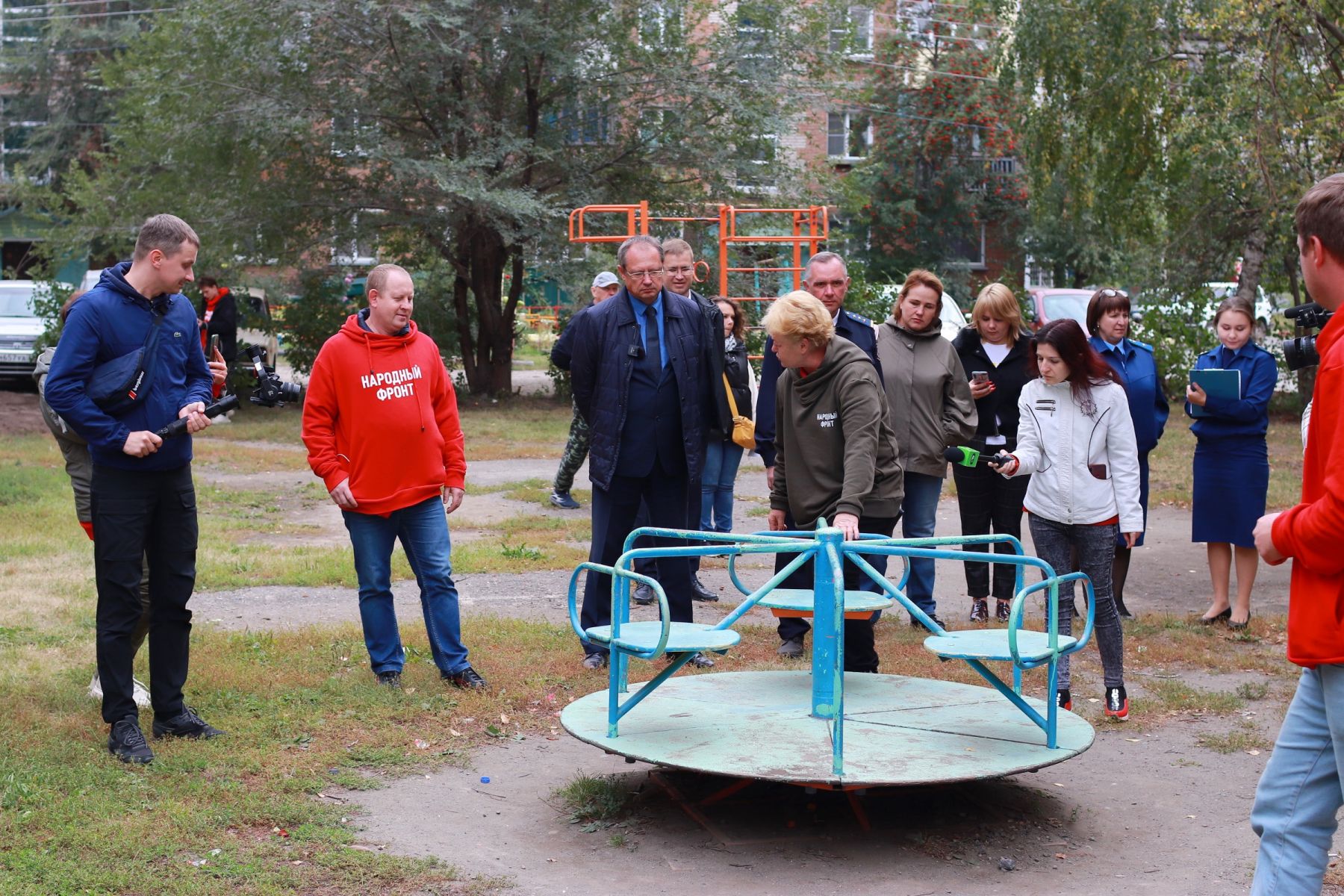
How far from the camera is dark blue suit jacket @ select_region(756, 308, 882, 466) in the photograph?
7.43 m

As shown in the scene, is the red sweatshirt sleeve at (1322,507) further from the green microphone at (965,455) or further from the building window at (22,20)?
the building window at (22,20)

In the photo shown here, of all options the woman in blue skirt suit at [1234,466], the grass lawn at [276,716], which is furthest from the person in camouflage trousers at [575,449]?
the woman in blue skirt suit at [1234,466]

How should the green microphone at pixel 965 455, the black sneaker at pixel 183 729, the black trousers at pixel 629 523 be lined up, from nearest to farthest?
the black sneaker at pixel 183 729
the green microphone at pixel 965 455
the black trousers at pixel 629 523

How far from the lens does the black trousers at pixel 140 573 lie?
5402 millimetres

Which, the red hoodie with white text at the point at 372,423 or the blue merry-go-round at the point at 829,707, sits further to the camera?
the red hoodie with white text at the point at 372,423

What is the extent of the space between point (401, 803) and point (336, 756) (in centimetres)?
55

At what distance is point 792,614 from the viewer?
5.64 metres

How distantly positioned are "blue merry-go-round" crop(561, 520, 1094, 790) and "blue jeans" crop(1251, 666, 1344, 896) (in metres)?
1.29

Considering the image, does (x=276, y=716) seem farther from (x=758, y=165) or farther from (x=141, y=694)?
(x=758, y=165)

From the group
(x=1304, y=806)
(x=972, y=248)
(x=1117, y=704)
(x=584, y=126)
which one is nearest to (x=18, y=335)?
(x=584, y=126)

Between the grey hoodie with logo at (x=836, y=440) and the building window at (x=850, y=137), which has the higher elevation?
the building window at (x=850, y=137)

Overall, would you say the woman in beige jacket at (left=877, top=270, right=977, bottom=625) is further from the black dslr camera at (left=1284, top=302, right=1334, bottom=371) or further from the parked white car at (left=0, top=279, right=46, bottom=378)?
the parked white car at (left=0, top=279, right=46, bottom=378)

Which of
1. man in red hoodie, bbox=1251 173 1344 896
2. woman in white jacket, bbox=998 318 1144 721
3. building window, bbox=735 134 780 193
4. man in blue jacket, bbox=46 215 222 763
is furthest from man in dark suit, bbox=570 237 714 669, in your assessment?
building window, bbox=735 134 780 193

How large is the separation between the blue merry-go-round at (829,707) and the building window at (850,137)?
3037cm
